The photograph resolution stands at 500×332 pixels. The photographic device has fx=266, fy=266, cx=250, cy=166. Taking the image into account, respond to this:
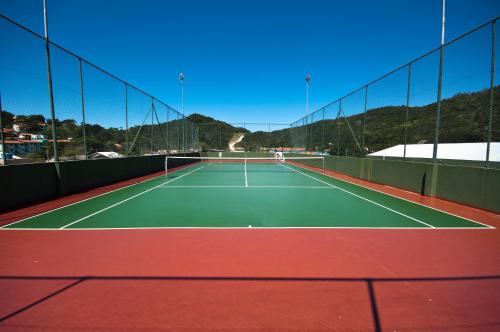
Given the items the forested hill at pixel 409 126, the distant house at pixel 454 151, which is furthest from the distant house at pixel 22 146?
the distant house at pixel 454 151

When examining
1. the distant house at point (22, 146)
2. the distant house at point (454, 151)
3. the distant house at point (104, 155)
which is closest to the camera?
the distant house at point (22, 146)

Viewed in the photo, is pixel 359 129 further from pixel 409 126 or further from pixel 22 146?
pixel 22 146

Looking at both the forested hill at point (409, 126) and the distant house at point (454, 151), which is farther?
the distant house at point (454, 151)

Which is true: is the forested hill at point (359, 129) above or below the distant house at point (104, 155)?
above

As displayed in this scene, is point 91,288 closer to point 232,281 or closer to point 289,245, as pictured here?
point 232,281

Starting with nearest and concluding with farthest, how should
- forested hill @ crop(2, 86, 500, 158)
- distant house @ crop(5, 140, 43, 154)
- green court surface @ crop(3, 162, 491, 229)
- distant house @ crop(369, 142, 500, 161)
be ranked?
1. green court surface @ crop(3, 162, 491, 229)
2. distant house @ crop(5, 140, 43, 154)
3. forested hill @ crop(2, 86, 500, 158)
4. distant house @ crop(369, 142, 500, 161)

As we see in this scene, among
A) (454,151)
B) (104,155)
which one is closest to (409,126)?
(454,151)

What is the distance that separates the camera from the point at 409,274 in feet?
13.7

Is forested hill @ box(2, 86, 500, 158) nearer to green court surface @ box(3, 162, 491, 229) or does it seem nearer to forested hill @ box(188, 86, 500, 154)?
forested hill @ box(188, 86, 500, 154)

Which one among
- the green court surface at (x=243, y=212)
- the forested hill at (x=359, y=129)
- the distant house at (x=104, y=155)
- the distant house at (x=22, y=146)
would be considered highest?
the forested hill at (x=359, y=129)

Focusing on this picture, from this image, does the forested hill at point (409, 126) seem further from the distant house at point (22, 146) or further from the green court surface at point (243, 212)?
the distant house at point (22, 146)

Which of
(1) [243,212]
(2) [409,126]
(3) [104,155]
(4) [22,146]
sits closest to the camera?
(1) [243,212]

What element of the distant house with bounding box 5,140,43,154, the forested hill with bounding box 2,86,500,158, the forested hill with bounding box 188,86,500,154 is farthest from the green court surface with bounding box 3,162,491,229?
the forested hill with bounding box 188,86,500,154

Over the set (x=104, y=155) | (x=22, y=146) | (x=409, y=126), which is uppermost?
(x=409, y=126)
